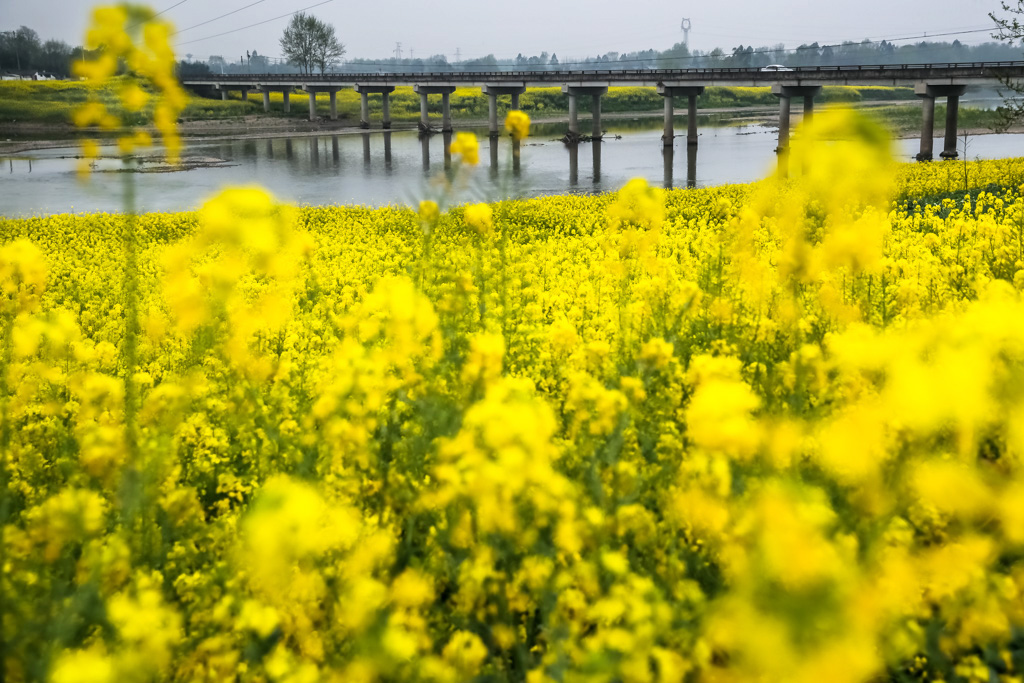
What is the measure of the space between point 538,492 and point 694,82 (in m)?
42.7

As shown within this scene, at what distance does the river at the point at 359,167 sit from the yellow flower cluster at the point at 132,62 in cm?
1017

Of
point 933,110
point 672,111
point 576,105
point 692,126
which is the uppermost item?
point 576,105

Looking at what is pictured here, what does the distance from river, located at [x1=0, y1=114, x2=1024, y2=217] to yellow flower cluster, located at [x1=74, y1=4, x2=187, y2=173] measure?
33.4ft

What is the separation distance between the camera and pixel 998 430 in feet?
8.61

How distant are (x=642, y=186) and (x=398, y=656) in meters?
4.58

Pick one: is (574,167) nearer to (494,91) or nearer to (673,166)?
(673,166)

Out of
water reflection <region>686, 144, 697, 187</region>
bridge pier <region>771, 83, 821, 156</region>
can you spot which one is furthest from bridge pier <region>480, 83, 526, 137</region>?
bridge pier <region>771, 83, 821, 156</region>

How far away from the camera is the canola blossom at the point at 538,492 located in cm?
174

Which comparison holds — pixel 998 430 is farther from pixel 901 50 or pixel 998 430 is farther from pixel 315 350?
pixel 901 50

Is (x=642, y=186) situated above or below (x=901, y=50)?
below

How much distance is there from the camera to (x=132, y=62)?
312 centimetres

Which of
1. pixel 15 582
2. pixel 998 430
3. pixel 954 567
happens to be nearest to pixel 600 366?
pixel 998 430

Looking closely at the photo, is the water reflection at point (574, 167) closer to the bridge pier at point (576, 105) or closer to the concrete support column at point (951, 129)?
the bridge pier at point (576, 105)

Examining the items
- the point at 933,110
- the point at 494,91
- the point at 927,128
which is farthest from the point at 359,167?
the point at 933,110
